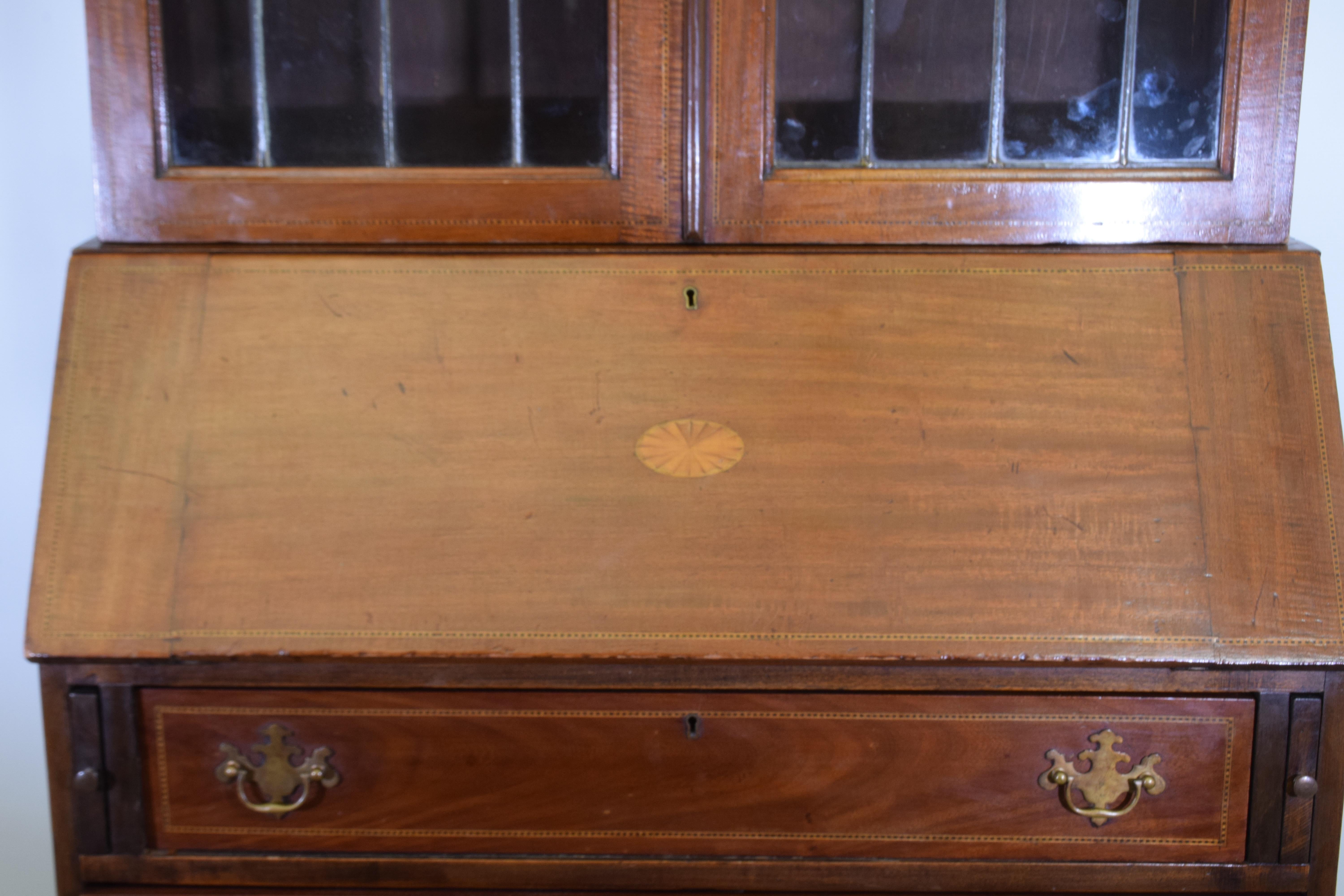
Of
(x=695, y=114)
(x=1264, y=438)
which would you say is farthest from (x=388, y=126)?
(x=1264, y=438)

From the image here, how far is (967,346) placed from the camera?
1.30m

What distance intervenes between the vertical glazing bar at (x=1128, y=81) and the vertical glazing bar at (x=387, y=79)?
1.01 metres

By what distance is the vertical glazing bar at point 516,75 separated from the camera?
4.50 feet

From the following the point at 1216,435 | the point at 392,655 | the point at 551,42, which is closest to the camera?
the point at 392,655

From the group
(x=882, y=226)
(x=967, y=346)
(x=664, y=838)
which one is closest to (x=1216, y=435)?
(x=967, y=346)

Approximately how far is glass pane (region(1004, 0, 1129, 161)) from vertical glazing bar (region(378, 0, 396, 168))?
0.85m

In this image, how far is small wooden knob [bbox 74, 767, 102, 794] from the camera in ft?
3.79

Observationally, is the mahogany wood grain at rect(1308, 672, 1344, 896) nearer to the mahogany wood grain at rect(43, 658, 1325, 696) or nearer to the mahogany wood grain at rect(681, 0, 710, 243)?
the mahogany wood grain at rect(43, 658, 1325, 696)

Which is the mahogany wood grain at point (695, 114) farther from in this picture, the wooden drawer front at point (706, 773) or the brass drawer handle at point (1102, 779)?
the brass drawer handle at point (1102, 779)

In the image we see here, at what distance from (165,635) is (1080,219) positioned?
1298mm

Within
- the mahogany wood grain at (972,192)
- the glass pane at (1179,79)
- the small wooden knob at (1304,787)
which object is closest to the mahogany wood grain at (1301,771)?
the small wooden knob at (1304,787)

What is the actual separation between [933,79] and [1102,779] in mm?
935

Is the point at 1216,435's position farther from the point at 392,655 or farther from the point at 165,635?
the point at 165,635

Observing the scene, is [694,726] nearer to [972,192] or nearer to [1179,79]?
[972,192]
